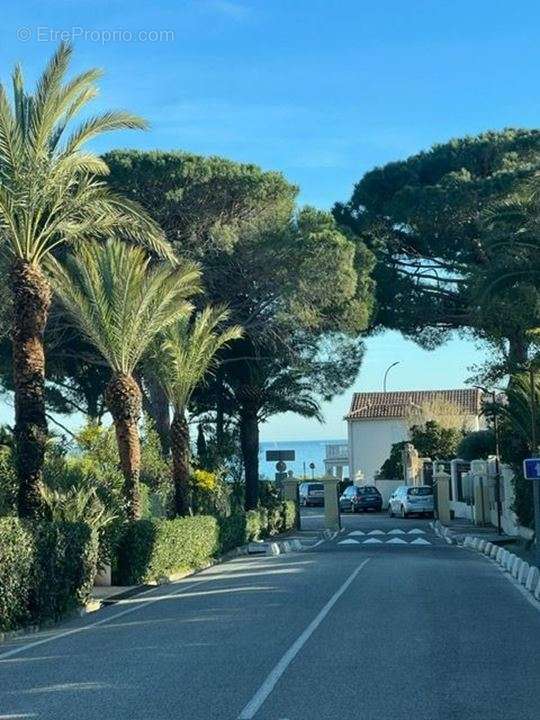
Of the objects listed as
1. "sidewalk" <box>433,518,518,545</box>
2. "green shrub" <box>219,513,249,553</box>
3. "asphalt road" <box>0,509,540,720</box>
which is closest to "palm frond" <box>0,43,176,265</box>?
"asphalt road" <box>0,509,540,720</box>

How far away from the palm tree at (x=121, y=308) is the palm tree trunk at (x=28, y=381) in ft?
12.6

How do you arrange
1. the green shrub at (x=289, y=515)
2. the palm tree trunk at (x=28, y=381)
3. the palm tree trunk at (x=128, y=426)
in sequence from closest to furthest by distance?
the palm tree trunk at (x=28, y=381) < the palm tree trunk at (x=128, y=426) < the green shrub at (x=289, y=515)

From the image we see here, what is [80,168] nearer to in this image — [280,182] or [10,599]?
[10,599]

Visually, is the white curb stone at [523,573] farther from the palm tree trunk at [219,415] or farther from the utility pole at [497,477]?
the palm tree trunk at [219,415]

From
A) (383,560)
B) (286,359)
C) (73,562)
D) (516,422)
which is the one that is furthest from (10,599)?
(286,359)

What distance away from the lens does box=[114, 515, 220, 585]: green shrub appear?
71.2 ft

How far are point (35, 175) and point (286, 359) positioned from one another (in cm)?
2221

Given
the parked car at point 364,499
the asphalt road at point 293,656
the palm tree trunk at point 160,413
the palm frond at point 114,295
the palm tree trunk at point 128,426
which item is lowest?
the asphalt road at point 293,656

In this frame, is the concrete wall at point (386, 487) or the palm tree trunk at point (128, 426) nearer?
the palm tree trunk at point (128, 426)

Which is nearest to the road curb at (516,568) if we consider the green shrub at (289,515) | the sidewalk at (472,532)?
the sidewalk at (472,532)

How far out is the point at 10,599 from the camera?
1459 cm

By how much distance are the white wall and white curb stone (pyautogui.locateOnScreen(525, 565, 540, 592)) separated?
204 ft

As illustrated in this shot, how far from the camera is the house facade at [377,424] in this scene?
80125mm

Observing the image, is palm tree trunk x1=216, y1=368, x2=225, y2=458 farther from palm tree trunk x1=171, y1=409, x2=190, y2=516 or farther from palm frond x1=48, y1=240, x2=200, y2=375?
palm frond x1=48, y1=240, x2=200, y2=375
